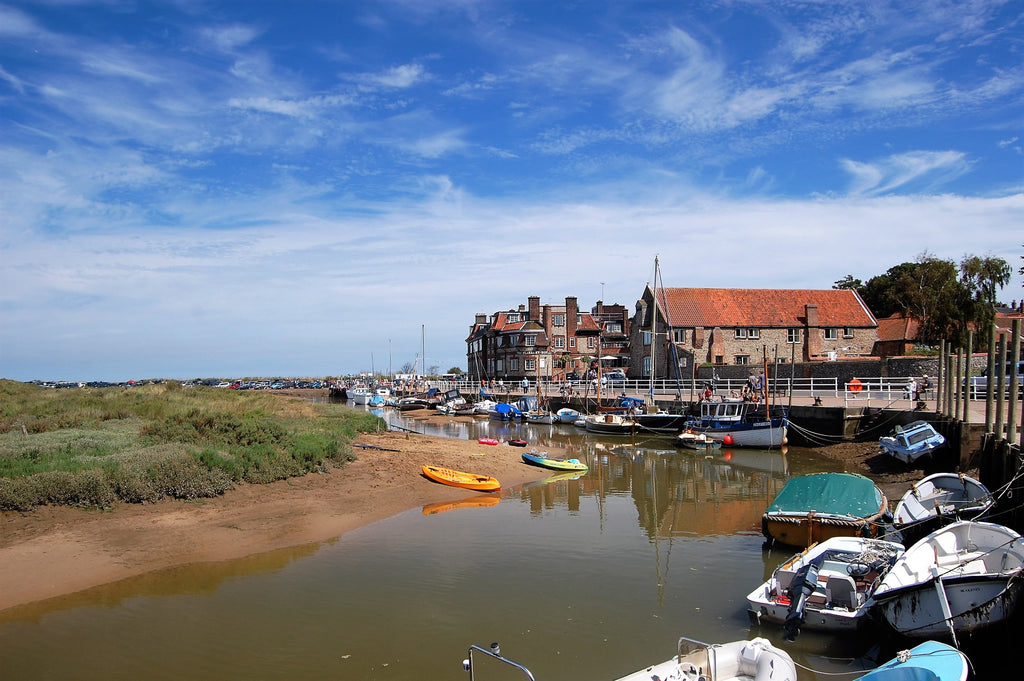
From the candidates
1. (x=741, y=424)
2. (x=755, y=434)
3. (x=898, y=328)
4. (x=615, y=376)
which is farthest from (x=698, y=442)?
(x=898, y=328)

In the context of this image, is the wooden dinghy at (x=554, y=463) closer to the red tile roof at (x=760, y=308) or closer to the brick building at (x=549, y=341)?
the red tile roof at (x=760, y=308)

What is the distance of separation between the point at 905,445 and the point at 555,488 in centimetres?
1406

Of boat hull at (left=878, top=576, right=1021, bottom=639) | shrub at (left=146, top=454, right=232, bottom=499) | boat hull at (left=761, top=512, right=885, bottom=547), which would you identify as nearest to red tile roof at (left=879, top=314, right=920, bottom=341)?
boat hull at (left=761, top=512, right=885, bottom=547)

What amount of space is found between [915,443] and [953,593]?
19.2m

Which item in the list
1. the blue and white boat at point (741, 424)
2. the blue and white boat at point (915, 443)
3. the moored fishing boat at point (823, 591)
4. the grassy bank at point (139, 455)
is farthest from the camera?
the blue and white boat at point (741, 424)

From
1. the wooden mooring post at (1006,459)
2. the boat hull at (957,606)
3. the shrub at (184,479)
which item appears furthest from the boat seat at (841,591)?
the shrub at (184,479)

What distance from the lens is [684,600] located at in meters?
14.2

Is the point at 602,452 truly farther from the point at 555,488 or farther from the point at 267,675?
the point at 267,675

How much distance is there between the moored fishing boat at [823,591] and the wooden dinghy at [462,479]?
13869 mm

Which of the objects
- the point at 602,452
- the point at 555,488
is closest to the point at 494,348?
the point at 602,452

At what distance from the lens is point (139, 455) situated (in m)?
21.8

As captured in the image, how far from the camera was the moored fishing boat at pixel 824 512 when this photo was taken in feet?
54.3

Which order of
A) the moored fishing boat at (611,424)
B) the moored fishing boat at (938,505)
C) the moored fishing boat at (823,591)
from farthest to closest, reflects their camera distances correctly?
1. the moored fishing boat at (611,424)
2. the moored fishing boat at (938,505)
3. the moored fishing boat at (823,591)

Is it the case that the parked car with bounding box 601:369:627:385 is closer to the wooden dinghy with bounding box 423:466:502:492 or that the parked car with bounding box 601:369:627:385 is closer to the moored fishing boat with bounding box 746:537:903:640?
the wooden dinghy with bounding box 423:466:502:492
